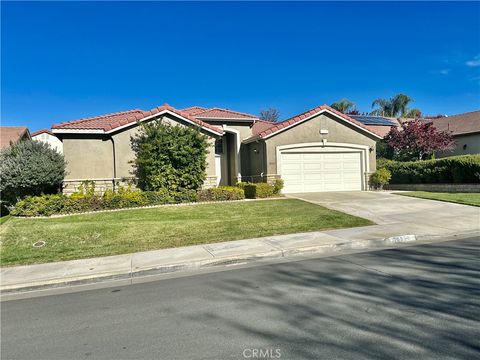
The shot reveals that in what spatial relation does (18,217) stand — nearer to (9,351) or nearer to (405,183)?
(9,351)

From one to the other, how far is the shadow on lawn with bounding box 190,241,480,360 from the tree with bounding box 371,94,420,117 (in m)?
46.0

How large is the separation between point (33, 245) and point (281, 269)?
6634 mm

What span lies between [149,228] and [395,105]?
4648 centimetres

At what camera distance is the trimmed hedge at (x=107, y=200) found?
492 inches

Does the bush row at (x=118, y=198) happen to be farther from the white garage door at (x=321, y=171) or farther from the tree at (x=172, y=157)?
the white garage door at (x=321, y=171)

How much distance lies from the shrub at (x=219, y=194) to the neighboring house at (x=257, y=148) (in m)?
1.66

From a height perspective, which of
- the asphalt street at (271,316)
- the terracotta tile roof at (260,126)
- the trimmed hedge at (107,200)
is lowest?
the asphalt street at (271,316)

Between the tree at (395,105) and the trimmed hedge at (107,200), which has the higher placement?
the tree at (395,105)

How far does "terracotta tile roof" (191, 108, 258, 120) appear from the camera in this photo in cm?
2070

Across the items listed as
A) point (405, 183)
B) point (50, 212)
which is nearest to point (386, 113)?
point (405, 183)

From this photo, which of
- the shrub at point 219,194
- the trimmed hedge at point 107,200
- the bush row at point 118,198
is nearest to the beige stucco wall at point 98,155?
the bush row at point 118,198

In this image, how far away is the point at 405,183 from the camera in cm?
2059

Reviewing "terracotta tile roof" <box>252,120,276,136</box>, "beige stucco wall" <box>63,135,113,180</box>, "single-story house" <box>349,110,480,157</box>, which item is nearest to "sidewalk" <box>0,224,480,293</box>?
"beige stucco wall" <box>63,135,113,180</box>

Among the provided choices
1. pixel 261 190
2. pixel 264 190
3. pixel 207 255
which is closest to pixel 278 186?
pixel 264 190
